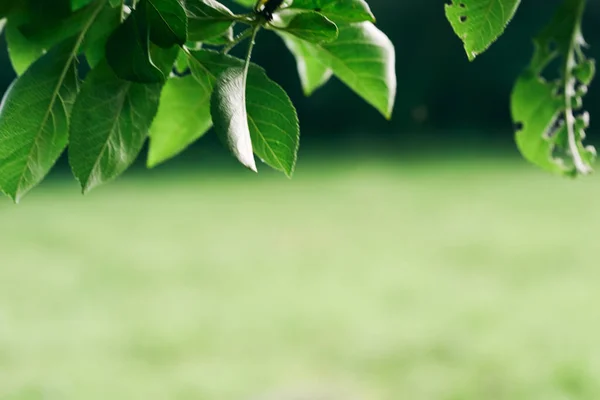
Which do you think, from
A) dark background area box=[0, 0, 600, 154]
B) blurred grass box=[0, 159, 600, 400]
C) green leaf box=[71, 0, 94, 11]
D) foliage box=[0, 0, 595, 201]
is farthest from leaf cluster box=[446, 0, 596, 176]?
dark background area box=[0, 0, 600, 154]

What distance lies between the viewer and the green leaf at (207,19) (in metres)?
0.28

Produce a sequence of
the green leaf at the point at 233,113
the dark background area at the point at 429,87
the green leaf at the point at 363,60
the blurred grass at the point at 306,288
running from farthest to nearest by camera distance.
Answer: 1. the dark background area at the point at 429,87
2. the blurred grass at the point at 306,288
3. the green leaf at the point at 363,60
4. the green leaf at the point at 233,113

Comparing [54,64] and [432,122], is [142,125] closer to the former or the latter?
[54,64]

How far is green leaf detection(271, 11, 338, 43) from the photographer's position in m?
0.27

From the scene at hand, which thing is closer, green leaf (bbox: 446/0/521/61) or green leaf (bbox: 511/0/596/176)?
green leaf (bbox: 446/0/521/61)

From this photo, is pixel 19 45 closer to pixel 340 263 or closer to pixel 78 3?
pixel 78 3

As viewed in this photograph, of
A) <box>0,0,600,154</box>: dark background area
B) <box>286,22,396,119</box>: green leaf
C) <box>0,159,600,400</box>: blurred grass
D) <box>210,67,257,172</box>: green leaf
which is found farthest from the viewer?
<box>0,0,600,154</box>: dark background area

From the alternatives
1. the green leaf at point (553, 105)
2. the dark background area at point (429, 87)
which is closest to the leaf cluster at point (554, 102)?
the green leaf at point (553, 105)

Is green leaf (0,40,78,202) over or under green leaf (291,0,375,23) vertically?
under

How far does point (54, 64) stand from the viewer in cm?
29

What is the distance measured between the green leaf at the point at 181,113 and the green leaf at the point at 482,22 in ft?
0.38

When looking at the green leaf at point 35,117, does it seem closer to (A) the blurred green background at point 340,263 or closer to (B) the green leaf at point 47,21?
(B) the green leaf at point 47,21

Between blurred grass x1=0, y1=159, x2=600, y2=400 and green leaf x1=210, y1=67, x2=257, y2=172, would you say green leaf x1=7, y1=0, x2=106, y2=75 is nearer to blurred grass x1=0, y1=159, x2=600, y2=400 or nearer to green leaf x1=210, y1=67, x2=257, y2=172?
green leaf x1=210, y1=67, x2=257, y2=172

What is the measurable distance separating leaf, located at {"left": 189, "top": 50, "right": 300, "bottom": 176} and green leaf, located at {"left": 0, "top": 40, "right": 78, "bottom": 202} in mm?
51
